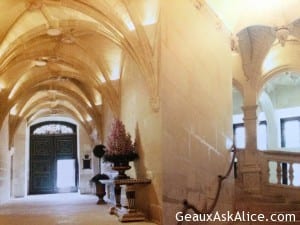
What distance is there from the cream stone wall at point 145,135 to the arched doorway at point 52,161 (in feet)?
37.6

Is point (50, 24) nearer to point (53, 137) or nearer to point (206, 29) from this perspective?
point (206, 29)

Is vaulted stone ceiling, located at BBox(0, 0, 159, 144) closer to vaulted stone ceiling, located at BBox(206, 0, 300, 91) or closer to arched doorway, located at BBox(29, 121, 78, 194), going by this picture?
vaulted stone ceiling, located at BBox(206, 0, 300, 91)

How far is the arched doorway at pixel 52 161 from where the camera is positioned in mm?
19375

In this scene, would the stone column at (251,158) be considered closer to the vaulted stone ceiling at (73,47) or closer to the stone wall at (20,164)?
the vaulted stone ceiling at (73,47)

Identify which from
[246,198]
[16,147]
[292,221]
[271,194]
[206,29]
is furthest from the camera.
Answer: [16,147]

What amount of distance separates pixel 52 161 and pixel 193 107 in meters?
14.3

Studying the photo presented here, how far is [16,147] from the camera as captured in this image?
1823 centimetres

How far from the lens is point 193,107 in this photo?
20.9ft

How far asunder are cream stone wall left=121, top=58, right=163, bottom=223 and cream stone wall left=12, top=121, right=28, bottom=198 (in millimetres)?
10549

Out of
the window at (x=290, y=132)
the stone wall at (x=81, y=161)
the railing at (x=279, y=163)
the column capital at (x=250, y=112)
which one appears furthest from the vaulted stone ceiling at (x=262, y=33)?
the stone wall at (x=81, y=161)

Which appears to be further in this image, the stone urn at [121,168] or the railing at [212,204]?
the stone urn at [121,168]

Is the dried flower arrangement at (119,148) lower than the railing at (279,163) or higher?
higher

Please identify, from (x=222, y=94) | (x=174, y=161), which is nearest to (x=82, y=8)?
(x=222, y=94)

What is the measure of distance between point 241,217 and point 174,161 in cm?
190
